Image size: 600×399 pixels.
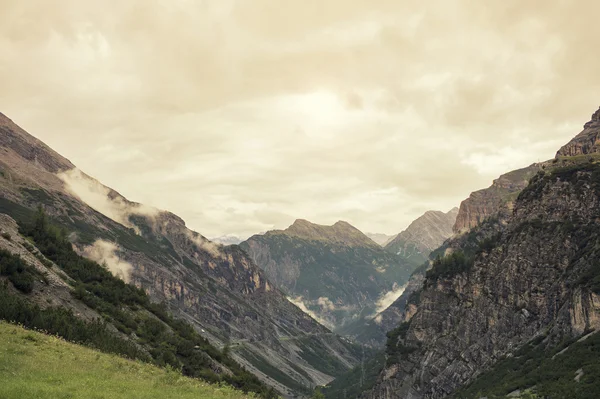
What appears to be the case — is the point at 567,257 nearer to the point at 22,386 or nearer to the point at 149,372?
the point at 149,372

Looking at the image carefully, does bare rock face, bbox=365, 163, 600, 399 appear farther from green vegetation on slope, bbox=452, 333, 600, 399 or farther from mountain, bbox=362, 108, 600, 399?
green vegetation on slope, bbox=452, 333, 600, 399

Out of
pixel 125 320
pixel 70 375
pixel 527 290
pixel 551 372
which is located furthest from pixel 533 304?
pixel 70 375

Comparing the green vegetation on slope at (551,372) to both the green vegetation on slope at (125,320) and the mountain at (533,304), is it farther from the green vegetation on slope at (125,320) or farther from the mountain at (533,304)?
the green vegetation on slope at (125,320)

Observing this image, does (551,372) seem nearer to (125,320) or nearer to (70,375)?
(125,320)

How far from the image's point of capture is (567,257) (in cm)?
13512

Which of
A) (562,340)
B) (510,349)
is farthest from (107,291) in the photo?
(510,349)

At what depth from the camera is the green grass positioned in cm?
2859

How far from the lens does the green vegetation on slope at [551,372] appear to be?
63209 millimetres

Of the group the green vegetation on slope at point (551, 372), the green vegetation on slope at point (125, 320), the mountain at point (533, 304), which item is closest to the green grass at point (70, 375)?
the green vegetation on slope at point (125, 320)

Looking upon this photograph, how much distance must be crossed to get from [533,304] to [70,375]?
143925 mm

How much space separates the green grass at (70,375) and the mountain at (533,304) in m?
57.1

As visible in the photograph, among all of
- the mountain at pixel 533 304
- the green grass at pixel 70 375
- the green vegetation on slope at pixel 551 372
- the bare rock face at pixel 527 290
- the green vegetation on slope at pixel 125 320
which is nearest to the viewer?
the green grass at pixel 70 375

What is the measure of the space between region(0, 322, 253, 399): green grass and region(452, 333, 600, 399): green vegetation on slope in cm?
4953

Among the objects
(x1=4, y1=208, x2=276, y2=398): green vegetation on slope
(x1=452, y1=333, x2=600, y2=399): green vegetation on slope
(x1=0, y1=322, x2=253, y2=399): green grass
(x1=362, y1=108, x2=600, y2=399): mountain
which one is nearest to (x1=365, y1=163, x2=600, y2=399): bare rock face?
(x1=362, y1=108, x2=600, y2=399): mountain
